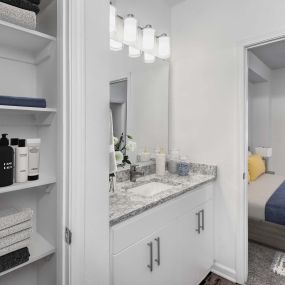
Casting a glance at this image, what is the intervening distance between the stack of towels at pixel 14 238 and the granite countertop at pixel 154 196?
382 millimetres

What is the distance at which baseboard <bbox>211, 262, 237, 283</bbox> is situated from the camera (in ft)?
6.49

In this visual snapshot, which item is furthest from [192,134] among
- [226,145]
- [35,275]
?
[35,275]

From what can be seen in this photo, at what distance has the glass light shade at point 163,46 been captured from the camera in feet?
7.20

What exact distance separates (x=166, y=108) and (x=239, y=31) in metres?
0.92

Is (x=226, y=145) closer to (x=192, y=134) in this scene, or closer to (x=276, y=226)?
(x=192, y=134)

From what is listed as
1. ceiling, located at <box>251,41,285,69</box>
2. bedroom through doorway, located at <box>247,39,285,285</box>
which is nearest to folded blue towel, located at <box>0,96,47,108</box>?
bedroom through doorway, located at <box>247,39,285,285</box>

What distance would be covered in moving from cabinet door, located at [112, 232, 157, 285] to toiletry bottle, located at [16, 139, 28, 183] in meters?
0.59

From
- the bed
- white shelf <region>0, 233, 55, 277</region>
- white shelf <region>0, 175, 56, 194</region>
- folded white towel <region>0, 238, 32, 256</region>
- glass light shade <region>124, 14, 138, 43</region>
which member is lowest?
the bed

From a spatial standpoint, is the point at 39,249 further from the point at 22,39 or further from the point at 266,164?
the point at 266,164

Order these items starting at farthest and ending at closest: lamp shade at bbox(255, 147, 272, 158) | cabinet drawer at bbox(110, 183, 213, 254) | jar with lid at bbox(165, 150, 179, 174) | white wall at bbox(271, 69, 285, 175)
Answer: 1. white wall at bbox(271, 69, 285, 175)
2. lamp shade at bbox(255, 147, 272, 158)
3. jar with lid at bbox(165, 150, 179, 174)
4. cabinet drawer at bbox(110, 183, 213, 254)

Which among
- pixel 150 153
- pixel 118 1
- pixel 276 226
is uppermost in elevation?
pixel 118 1

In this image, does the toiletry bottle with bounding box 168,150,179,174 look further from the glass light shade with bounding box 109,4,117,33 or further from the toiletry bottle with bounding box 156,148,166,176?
the glass light shade with bounding box 109,4,117,33

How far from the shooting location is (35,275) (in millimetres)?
1242

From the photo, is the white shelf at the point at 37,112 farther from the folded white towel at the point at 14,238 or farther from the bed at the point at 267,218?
the bed at the point at 267,218
